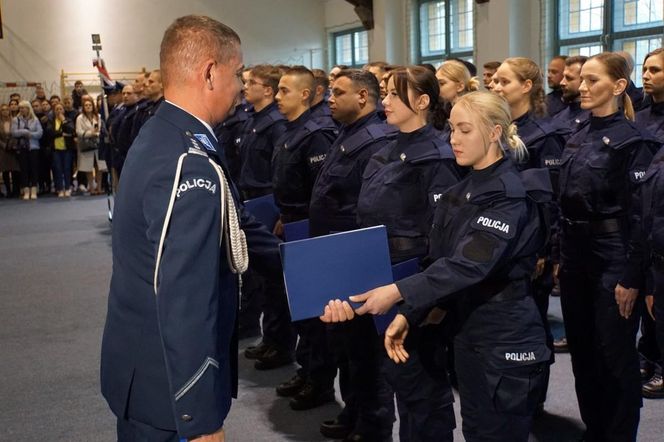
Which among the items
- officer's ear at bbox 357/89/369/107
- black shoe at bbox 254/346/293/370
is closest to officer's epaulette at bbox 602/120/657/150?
officer's ear at bbox 357/89/369/107

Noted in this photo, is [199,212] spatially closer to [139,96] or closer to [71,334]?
[71,334]

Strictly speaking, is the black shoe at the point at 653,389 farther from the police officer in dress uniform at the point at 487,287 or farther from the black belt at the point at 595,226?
the police officer in dress uniform at the point at 487,287

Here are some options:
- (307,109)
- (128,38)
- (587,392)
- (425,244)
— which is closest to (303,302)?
(425,244)

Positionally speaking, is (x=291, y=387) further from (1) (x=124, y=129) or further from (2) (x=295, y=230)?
(1) (x=124, y=129)

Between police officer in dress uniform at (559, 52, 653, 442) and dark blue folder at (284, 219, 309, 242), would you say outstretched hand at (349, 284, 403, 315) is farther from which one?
police officer in dress uniform at (559, 52, 653, 442)

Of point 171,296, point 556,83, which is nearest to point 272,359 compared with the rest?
point 171,296

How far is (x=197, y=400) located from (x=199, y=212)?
37 centimetres

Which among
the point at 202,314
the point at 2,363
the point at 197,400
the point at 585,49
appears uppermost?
the point at 585,49

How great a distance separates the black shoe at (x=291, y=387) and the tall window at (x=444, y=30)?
26.8ft

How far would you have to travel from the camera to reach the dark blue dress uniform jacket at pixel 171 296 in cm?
150

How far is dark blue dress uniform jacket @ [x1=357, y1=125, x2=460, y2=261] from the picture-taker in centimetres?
269

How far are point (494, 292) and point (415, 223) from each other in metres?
0.54

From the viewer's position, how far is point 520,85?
11.1 ft

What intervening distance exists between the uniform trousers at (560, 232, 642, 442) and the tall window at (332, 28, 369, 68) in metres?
11.2
